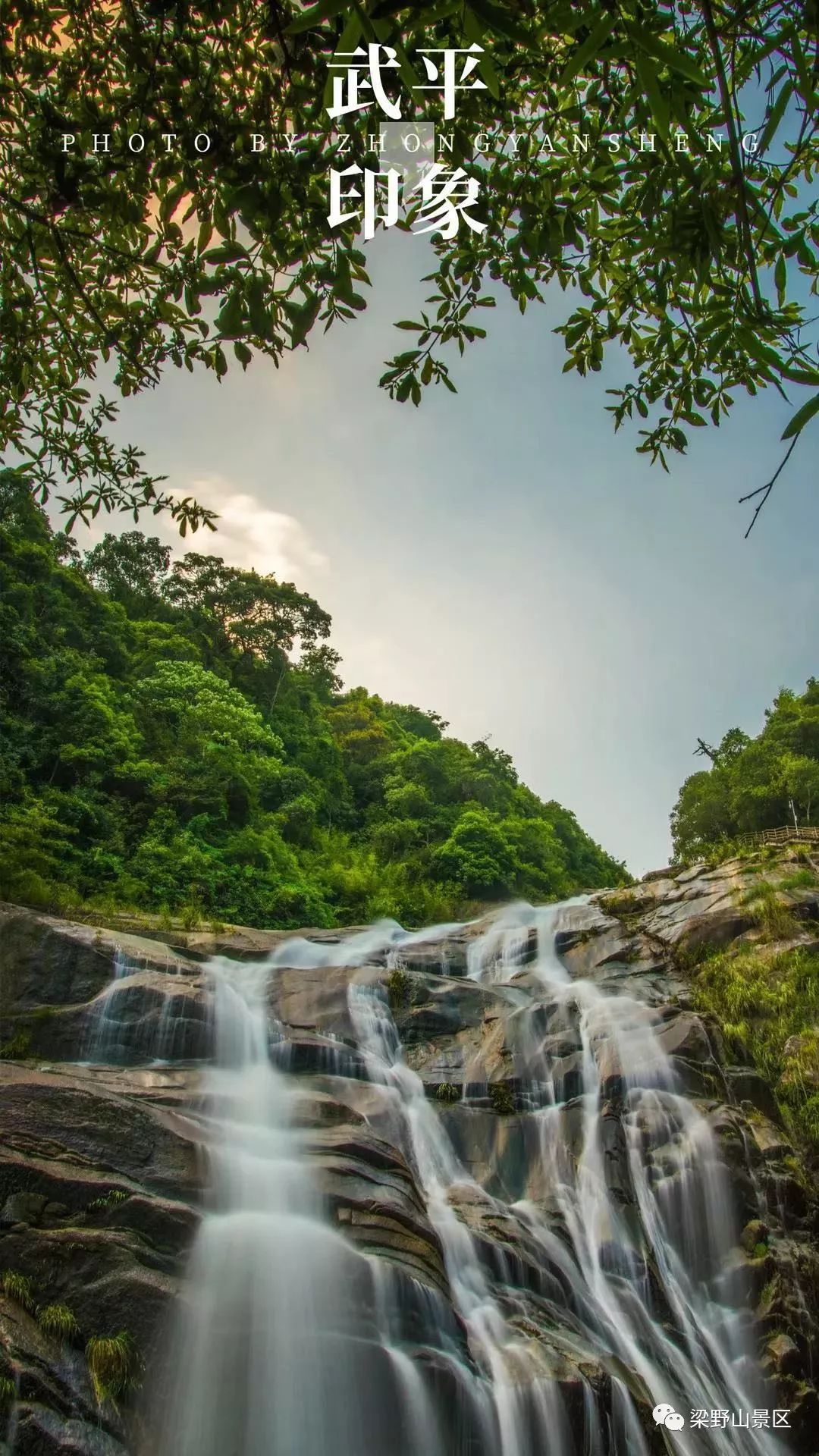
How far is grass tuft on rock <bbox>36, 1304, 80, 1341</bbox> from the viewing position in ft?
13.0

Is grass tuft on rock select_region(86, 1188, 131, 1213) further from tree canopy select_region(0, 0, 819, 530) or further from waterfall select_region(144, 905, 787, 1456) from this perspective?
tree canopy select_region(0, 0, 819, 530)

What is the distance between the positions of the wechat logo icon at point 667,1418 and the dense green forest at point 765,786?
17063 millimetres

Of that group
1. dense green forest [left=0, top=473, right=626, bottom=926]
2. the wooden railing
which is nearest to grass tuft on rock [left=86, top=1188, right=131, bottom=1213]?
dense green forest [left=0, top=473, right=626, bottom=926]

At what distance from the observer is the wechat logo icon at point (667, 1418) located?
527cm

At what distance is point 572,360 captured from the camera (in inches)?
133

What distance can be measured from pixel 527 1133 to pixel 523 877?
16.6 metres

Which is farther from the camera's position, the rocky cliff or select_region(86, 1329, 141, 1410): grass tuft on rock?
the rocky cliff

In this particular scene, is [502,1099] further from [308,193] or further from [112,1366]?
[308,193]

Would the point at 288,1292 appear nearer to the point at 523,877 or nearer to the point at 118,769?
the point at 118,769

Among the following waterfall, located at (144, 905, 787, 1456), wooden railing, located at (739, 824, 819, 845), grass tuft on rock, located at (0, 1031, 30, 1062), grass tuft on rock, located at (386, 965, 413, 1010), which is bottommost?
waterfall, located at (144, 905, 787, 1456)

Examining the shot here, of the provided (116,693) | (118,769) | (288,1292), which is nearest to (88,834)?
(118,769)

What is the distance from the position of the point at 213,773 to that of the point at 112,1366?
14587mm

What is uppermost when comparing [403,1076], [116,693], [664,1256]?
[116,693]

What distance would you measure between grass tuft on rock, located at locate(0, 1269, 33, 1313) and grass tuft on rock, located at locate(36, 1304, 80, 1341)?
0.28ft
